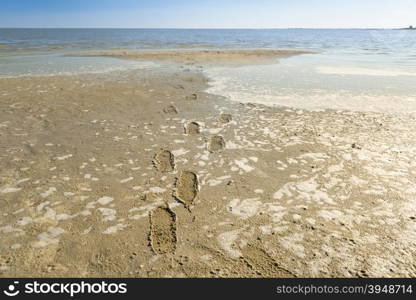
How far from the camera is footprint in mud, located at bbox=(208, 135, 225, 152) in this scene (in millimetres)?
5863

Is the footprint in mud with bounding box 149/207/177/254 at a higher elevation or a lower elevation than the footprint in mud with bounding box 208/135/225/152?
lower

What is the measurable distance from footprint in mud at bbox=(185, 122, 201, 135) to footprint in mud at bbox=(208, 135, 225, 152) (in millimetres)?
546

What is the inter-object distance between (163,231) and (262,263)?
1.22 meters

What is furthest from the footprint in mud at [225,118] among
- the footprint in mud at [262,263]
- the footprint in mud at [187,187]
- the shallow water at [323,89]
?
the footprint in mud at [262,263]

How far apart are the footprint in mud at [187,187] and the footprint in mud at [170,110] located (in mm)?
3897

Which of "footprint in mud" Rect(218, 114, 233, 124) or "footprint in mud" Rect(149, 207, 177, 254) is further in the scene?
"footprint in mud" Rect(218, 114, 233, 124)

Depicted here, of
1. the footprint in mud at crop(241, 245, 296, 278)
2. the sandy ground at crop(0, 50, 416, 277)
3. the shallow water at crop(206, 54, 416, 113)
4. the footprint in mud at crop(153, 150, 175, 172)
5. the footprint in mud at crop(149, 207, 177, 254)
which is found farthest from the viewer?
the shallow water at crop(206, 54, 416, 113)

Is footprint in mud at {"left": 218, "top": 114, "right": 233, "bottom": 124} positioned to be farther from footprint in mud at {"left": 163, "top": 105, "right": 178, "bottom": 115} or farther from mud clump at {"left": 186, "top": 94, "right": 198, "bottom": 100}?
mud clump at {"left": 186, "top": 94, "right": 198, "bottom": 100}

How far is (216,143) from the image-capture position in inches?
241

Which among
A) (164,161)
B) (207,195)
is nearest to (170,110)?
(164,161)

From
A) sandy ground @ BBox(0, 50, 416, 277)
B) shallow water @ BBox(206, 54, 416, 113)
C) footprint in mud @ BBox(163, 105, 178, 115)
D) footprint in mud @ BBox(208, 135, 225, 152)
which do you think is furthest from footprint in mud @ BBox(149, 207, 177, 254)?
shallow water @ BBox(206, 54, 416, 113)

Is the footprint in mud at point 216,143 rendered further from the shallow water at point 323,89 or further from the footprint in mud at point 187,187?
the shallow water at point 323,89

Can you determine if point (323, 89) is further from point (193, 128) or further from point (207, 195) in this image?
point (207, 195)

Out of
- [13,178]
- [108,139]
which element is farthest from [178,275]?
[108,139]
